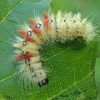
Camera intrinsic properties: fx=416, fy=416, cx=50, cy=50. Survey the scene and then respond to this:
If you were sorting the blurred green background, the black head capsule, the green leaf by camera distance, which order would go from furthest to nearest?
the blurred green background → the black head capsule → the green leaf

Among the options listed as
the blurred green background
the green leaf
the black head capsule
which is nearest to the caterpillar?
the black head capsule

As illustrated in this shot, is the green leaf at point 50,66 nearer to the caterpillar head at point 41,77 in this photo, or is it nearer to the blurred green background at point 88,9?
the caterpillar head at point 41,77

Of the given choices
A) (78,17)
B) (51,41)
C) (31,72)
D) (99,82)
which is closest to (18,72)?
(31,72)

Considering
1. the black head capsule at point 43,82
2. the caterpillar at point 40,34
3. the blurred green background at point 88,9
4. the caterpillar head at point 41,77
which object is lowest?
the black head capsule at point 43,82

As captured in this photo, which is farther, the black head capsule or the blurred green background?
the blurred green background

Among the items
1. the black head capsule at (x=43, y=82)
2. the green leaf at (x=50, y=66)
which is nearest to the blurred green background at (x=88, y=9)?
the green leaf at (x=50, y=66)

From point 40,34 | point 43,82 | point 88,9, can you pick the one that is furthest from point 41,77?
point 88,9

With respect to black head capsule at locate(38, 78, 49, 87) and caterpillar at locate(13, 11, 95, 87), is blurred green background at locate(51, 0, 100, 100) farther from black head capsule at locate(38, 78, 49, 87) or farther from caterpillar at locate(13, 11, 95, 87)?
black head capsule at locate(38, 78, 49, 87)
